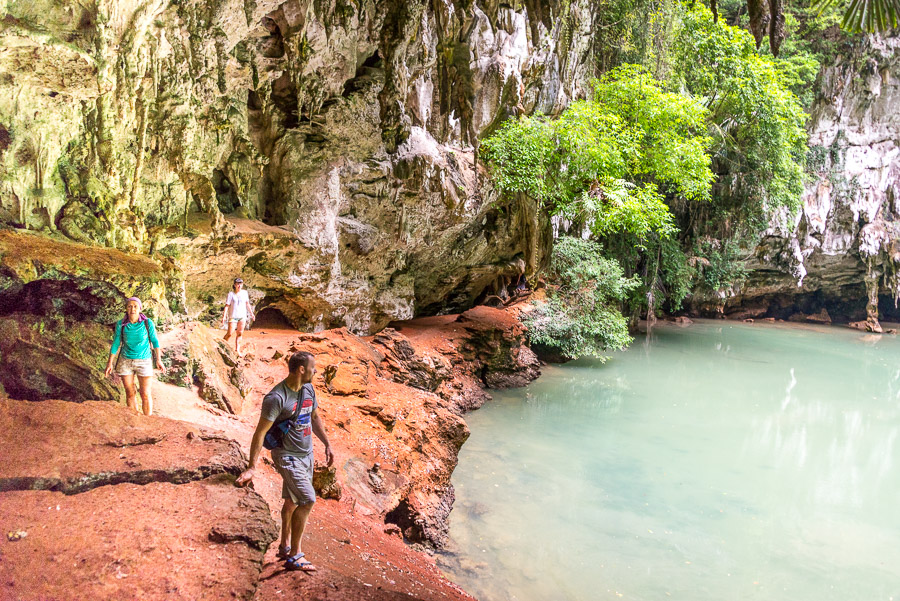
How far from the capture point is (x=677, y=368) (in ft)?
56.7

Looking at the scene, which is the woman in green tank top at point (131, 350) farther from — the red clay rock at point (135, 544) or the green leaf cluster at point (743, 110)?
the green leaf cluster at point (743, 110)

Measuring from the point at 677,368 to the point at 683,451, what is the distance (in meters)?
6.99

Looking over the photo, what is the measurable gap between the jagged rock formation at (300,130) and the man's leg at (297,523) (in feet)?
15.2

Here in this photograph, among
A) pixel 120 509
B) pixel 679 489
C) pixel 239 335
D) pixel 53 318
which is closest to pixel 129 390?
pixel 53 318

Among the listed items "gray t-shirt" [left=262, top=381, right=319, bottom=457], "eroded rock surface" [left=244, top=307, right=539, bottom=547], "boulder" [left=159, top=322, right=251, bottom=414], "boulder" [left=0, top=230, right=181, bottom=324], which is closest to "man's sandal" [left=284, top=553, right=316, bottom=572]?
"gray t-shirt" [left=262, top=381, right=319, bottom=457]

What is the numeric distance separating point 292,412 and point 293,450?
24 cm

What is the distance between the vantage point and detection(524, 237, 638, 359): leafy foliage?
15.8 metres

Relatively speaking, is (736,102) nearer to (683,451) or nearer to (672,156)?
(672,156)

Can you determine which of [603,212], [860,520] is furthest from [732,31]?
[860,520]

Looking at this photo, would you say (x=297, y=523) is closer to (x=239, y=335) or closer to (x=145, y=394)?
(x=145, y=394)

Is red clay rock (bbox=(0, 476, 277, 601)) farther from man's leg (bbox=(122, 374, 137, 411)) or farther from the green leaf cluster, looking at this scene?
the green leaf cluster

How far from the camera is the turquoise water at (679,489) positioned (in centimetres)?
680

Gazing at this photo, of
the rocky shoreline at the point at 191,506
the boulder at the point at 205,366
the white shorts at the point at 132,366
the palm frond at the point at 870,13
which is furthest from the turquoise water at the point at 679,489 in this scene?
the palm frond at the point at 870,13

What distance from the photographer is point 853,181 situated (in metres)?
24.4
